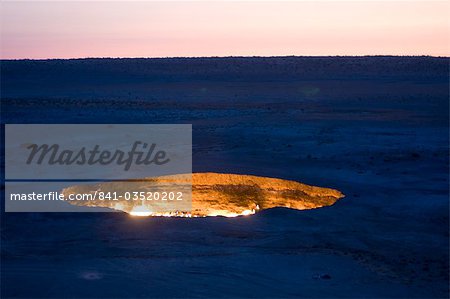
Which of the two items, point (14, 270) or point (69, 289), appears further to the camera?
point (14, 270)

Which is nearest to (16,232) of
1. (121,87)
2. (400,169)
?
(400,169)

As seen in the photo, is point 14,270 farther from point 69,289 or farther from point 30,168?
point 30,168

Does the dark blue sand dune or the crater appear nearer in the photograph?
the dark blue sand dune

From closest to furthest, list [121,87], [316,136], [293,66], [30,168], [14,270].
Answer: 1. [14,270]
2. [30,168]
3. [316,136]
4. [121,87]
5. [293,66]

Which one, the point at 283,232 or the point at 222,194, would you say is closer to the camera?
the point at 283,232

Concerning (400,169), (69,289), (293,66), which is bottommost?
(69,289)

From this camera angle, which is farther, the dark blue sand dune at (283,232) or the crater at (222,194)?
the crater at (222,194)

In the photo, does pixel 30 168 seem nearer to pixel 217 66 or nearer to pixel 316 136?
pixel 316 136

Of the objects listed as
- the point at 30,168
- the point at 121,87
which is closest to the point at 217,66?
the point at 121,87

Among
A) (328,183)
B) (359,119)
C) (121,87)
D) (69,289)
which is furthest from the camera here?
(121,87)

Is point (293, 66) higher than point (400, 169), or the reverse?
point (293, 66)
